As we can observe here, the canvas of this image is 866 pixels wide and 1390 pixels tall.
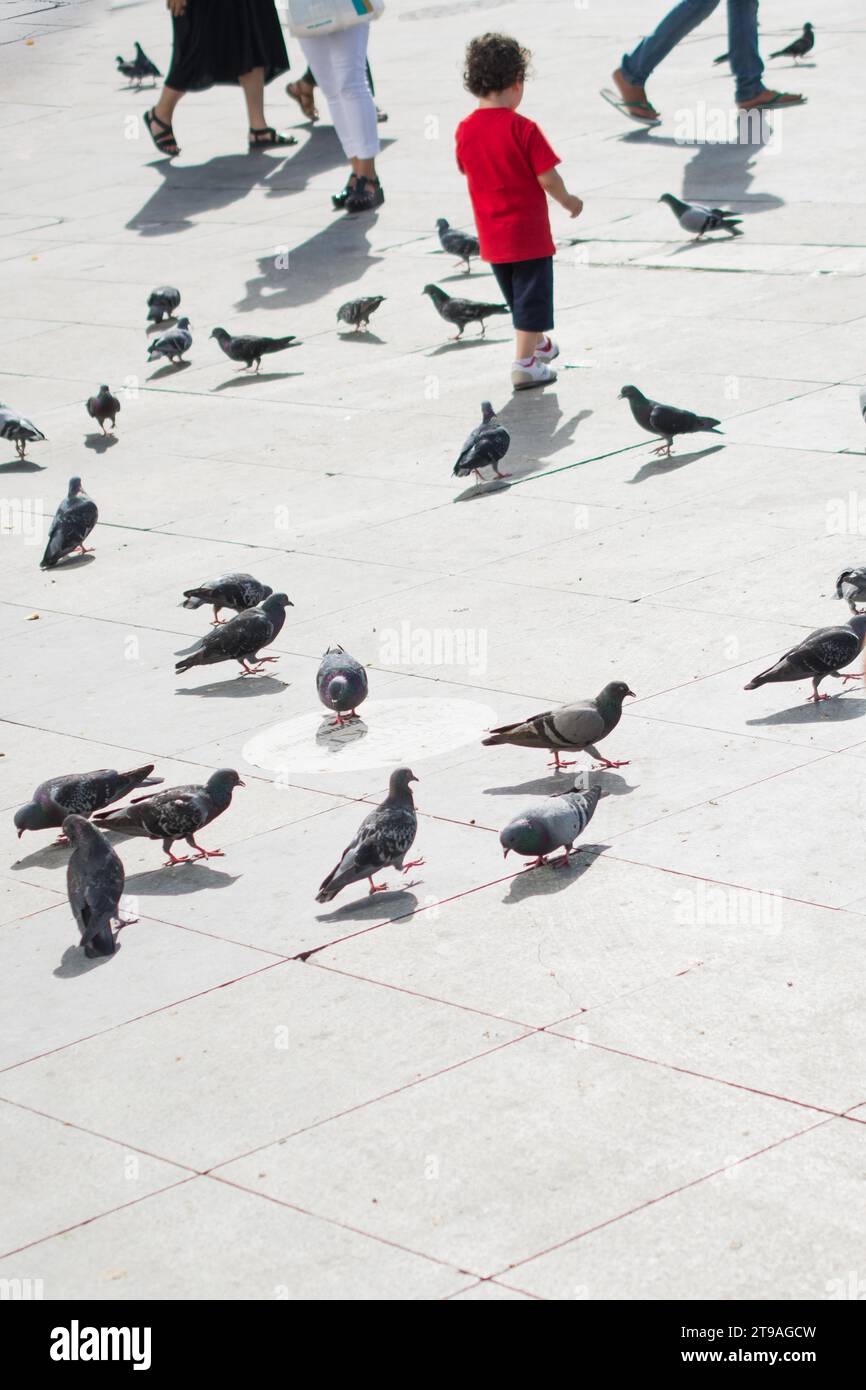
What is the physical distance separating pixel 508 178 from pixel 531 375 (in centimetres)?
131

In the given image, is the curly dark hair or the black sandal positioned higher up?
the curly dark hair

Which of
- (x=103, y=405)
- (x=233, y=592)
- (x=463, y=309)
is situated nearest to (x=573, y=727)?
(x=233, y=592)

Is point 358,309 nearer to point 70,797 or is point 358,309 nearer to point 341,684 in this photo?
point 341,684

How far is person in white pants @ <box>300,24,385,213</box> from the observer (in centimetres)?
1731

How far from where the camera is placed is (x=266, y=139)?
21031 millimetres

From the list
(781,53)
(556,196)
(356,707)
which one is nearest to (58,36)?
(781,53)

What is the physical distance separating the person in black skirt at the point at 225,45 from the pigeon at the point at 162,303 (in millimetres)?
5533

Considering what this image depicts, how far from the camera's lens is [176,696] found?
29.0 feet

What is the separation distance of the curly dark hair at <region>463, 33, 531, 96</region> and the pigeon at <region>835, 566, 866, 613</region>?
18.1ft

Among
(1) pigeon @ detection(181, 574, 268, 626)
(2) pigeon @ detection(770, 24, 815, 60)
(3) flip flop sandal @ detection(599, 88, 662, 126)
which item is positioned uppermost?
(2) pigeon @ detection(770, 24, 815, 60)

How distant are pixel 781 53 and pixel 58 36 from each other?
42.2ft

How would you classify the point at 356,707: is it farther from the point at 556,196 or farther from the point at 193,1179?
the point at 556,196

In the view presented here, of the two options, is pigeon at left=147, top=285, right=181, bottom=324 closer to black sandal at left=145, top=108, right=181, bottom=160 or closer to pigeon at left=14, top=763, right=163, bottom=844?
black sandal at left=145, top=108, right=181, bottom=160

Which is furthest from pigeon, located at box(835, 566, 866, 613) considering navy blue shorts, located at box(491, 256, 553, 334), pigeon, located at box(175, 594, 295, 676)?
navy blue shorts, located at box(491, 256, 553, 334)
